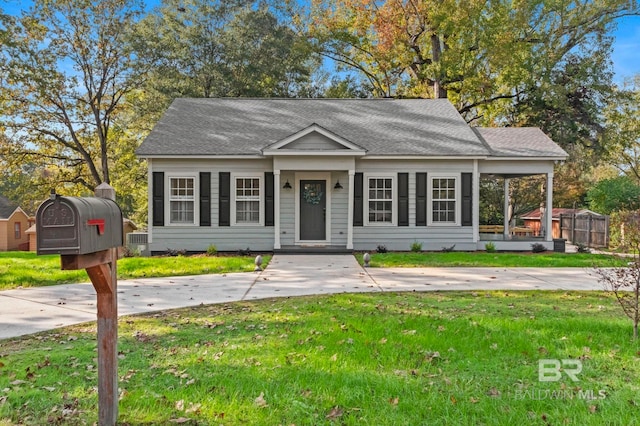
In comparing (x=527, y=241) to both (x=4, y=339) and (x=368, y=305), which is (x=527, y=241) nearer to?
(x=368, y=305)

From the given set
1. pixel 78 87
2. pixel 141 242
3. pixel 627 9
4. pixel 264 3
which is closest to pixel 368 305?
pixel 141 242

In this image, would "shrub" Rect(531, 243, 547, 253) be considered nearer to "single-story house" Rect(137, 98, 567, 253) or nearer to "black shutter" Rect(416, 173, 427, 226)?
"single-story house" Rect(137, 98, 567, 253)

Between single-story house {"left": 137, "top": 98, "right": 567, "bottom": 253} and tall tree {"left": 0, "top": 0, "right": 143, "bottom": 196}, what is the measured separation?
28.7 feet

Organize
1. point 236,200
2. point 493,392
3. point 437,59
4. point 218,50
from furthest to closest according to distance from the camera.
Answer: point 437,59 < point 218,50 < point 236,200 < point 493,392

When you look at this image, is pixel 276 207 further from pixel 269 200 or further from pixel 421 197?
pixel 421 197

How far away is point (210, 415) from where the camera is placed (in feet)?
9.87

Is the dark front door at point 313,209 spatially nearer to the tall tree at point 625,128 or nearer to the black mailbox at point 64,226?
the black mailbox at point 64,226

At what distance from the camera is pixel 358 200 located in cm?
1481

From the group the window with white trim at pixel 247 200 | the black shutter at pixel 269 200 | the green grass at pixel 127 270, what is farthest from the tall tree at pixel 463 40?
the green grass at pixel 127 270

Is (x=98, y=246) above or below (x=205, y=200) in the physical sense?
below

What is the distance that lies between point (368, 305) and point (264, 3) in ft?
77.1

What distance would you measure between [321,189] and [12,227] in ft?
86.3

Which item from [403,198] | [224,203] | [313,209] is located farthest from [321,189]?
[224,203]

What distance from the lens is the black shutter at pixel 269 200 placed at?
577 inches
